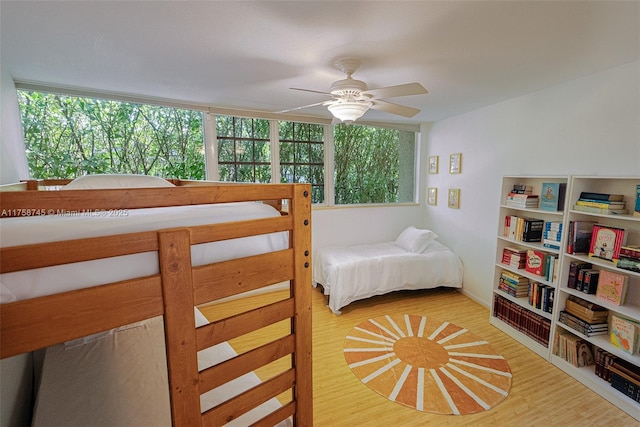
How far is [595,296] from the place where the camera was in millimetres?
2072

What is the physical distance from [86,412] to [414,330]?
8.48ft

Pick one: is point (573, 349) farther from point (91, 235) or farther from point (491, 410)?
point (91, 235)

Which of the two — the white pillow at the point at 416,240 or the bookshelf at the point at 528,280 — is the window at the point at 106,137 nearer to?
the white pillow at the point at 416,240

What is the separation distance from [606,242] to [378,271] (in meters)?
1.98

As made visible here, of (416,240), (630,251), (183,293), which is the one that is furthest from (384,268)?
(183,293)

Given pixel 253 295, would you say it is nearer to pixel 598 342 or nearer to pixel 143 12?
pixel 143 12

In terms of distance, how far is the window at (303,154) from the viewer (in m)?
3.81

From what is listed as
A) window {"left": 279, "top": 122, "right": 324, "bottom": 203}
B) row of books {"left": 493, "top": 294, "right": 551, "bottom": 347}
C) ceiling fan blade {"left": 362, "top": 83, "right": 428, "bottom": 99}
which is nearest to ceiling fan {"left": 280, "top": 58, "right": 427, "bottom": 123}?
ceiling fan blade {"left": 362, "top": 83, "right": 428, "bottom": 99}

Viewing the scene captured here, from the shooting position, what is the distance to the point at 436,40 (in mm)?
1646

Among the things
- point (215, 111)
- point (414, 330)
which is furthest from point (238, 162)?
point (414, 330)

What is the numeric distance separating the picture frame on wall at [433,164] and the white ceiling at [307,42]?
161 centimetres

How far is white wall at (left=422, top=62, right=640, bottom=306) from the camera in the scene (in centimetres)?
208

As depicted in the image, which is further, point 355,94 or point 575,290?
point 575,290

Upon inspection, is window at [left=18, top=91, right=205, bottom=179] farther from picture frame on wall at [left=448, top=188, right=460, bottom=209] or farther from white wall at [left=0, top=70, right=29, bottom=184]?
picture frame on wall at [left=448, top=188, right=460, bottom=209]
